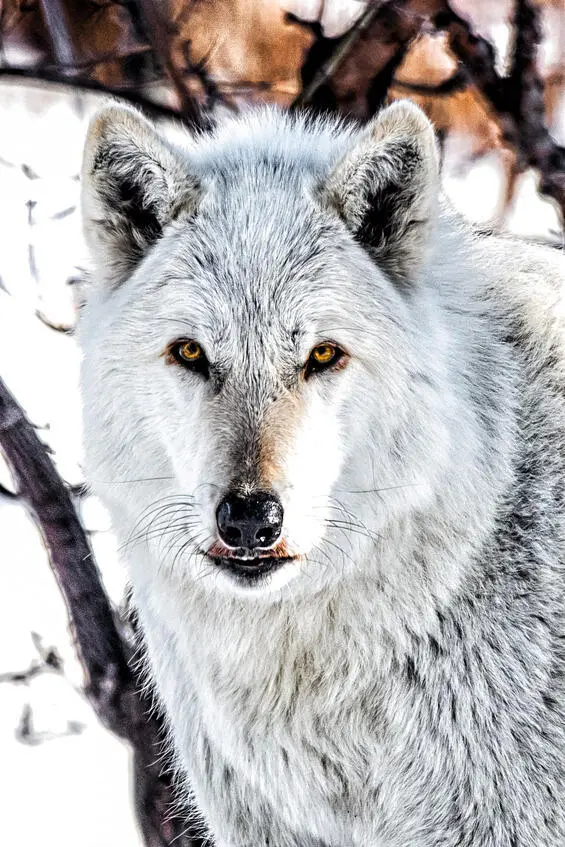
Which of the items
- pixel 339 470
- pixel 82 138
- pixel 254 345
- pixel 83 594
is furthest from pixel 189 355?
pixel 82 138

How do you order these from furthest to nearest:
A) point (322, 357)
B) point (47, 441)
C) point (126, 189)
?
point (47, 441) → point (126, 189) → point (322, 357)

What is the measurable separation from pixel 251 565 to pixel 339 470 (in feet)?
1.29

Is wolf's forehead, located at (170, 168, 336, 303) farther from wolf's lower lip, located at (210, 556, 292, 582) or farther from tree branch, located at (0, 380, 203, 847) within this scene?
tree branch, located at (0, 380, 203, 847)

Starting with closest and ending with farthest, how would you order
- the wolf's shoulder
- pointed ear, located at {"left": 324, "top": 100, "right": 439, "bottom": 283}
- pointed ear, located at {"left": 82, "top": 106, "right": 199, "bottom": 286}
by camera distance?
1. pointed ear, located at {"left": 324, "top": 100, "right": 439, "bottom": 283}
2. pointed ear, located at {"left": 82, "top": 106, "right": 199, "bottom": 286}
3. the wolf's shoulder

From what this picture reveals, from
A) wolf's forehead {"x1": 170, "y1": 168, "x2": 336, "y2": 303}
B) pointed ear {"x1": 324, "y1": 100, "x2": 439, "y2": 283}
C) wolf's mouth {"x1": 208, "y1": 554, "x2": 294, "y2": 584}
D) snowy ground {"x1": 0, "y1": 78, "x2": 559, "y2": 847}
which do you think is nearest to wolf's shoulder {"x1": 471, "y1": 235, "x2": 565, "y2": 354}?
pointed ear {"x1": 324, "y1": 100, "x2": 439, "y2": 283}

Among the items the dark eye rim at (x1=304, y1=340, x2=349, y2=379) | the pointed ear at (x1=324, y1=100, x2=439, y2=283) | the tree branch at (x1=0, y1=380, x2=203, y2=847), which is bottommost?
the tree branch at (x1=0, y1=380, x2=203, y2=847)

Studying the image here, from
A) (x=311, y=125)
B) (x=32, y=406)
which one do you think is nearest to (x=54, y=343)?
(x=32, y=406)

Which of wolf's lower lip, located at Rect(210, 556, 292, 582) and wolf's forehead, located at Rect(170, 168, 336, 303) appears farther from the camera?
wolf's forehead, located at Rect(170, 168, 336, 303)

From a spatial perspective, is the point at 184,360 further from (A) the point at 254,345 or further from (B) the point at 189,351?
(A) the point at 254,345

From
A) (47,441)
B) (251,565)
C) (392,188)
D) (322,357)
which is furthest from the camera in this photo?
(47,441)

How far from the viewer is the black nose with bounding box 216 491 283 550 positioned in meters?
2.93

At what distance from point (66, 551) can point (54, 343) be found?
1863 millimetres

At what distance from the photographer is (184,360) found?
3.26 m

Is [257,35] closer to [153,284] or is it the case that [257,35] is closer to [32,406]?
[32,406]
